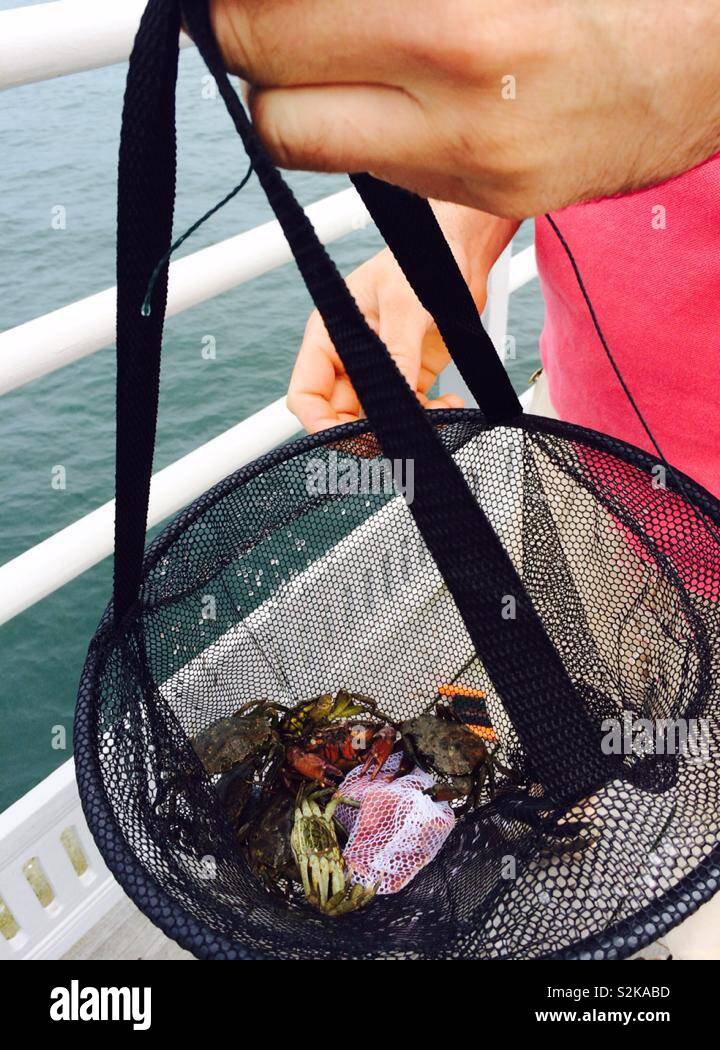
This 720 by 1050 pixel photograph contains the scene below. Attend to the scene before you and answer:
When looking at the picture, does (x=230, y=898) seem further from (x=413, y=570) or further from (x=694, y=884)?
(x=413, y=570)

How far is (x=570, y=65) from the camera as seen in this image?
1.20 feet

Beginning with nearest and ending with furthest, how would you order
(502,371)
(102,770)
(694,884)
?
(694,884) → (102,770) → (502,371)

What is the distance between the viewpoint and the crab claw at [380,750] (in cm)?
106

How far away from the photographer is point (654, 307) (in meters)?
0.92

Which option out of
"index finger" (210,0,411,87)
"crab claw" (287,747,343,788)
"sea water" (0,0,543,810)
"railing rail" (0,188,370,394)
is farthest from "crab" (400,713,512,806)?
"sea water" (0,0,543,810)

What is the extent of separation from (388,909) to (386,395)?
60 cm

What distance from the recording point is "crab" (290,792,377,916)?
2.72ft

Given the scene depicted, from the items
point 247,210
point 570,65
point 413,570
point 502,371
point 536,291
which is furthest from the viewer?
point 247,210

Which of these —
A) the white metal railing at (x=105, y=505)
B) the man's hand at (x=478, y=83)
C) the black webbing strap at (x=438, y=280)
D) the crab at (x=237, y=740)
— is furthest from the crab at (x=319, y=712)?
the man's hand at (x=478, y=83)

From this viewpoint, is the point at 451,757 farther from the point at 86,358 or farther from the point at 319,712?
the point at 86,358

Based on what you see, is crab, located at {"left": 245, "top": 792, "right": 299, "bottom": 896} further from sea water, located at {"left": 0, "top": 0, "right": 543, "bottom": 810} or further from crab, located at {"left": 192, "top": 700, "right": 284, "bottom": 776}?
sea water, located at {"left": 0, "top": 0, "right": 543, "bottom": 810}

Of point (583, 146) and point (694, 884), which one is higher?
point (583, 146)

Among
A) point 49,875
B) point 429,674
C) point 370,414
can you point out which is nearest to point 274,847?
point 429,674

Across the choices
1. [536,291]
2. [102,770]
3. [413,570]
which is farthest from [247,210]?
[102,770]
